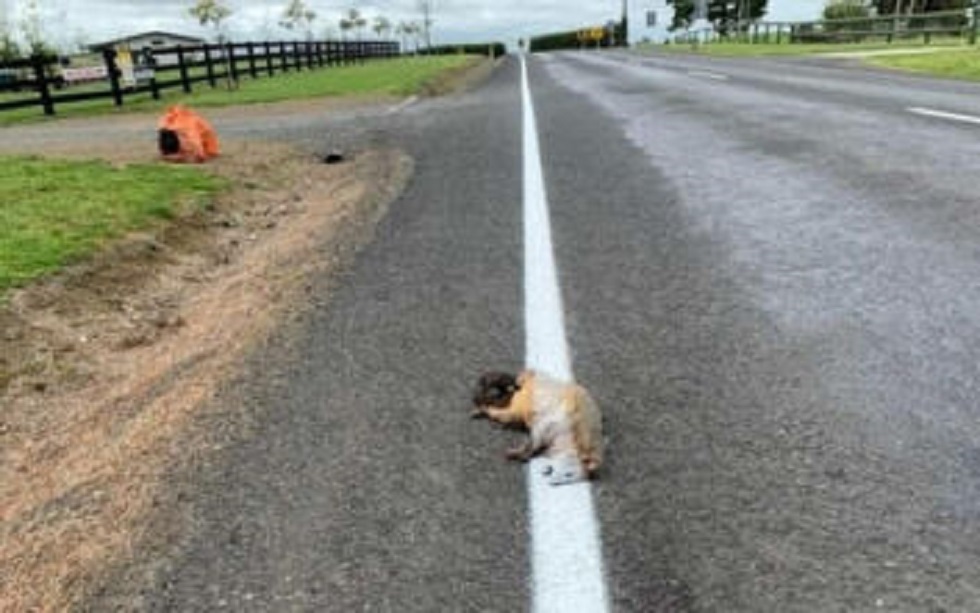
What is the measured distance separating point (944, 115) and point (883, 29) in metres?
36.3

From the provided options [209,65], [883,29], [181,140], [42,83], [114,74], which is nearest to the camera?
[181,140]

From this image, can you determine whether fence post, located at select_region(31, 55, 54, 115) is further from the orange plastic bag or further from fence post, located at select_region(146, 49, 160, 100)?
the orange plastic bag

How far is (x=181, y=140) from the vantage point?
11945 mm

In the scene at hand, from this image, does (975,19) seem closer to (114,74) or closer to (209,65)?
(209,65)

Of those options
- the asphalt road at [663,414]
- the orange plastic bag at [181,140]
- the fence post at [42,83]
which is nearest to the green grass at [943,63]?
the orange plastic bag at [181,140]

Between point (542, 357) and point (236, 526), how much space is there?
1544mm

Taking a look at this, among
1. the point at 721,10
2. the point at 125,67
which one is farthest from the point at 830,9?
the point at 125,67

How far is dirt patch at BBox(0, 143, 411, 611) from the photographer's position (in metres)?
3.09

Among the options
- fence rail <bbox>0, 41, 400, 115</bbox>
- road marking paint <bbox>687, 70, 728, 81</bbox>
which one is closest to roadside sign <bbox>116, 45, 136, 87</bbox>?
fence rail <bbox>0, 41, 400, 115</bbox>

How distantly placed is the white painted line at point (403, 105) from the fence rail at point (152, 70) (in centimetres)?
684

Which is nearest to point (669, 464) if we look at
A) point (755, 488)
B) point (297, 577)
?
point (755, 488)

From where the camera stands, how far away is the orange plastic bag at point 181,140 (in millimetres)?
11891

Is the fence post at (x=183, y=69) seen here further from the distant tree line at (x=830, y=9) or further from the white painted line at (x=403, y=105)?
the distant tree line at (x=830, y=9)

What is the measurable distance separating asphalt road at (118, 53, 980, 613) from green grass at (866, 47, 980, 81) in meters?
14.3
